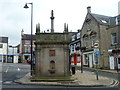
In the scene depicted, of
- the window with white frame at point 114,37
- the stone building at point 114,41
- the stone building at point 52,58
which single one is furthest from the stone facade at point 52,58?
the window with white frame at point 114,37

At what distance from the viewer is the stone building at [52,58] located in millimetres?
13492

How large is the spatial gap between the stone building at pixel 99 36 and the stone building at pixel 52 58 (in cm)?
1435

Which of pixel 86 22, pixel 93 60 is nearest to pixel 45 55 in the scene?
pixel 93 60

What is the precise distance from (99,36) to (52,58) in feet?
61.2

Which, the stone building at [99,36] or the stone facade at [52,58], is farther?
the stone building at [99,36]

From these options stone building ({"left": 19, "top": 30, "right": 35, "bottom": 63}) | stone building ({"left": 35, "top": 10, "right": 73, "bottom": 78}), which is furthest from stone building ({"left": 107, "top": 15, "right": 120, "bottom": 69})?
stone building ({"left": 19, "top": 30, "right": 35, "bottom": 63})

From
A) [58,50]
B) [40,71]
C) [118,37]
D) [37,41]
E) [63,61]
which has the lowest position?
[40,71]

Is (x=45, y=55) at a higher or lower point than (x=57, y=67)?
higher

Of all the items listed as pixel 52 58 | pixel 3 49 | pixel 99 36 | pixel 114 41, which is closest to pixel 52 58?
pixel 52 58

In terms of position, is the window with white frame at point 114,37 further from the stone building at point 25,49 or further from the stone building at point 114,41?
the stone building at point 25,49

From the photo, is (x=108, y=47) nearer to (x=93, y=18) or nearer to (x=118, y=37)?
(x=118, y=37)

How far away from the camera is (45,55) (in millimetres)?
13648

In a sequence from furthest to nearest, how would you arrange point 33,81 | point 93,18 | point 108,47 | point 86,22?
→ point 86,22, point 93,18, point 108,47, point 33,81

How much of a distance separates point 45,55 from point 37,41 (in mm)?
1481
